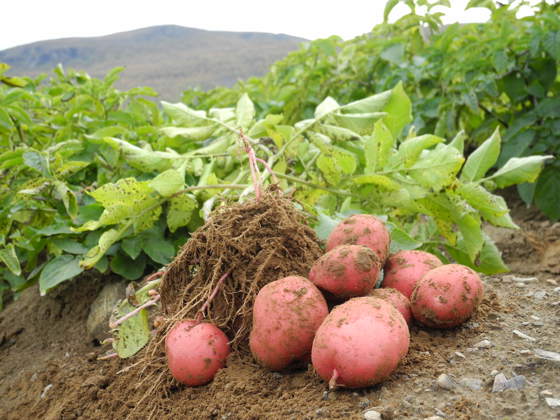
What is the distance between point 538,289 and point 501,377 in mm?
699

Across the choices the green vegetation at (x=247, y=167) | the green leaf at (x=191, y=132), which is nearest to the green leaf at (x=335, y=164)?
the green vegetation at (x=247, y=167)

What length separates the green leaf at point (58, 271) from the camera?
6.12ft

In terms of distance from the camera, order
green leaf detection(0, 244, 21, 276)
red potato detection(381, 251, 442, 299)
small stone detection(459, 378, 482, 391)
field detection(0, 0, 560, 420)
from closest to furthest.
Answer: small stone detection(459, 378, 482, 391) < field detection(0, 0, 560, 420) < red potato detection(381, 251, 442, 299) < green leaf detection(0, 244, 21, 276)

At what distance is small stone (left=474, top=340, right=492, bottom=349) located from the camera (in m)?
1.23

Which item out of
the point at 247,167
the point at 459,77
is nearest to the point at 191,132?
the point at 247,167

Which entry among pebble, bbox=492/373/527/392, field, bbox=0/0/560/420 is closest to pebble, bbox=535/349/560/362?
→ field, bbox=0/0/560/420

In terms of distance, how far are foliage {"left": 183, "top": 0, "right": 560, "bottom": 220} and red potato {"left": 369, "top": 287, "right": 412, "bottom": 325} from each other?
1.88 m

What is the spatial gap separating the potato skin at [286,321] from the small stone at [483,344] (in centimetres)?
37

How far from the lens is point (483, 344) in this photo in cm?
124

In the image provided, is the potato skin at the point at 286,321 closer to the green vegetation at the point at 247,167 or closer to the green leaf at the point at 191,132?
the green vegetation at the point at 247,167

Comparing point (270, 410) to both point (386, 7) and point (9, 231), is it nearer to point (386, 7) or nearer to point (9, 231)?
point (9, 231)

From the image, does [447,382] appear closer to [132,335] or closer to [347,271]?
[347,271]

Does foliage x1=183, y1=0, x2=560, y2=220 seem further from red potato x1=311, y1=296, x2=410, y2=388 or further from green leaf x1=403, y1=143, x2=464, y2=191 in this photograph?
red potato x1=311, y1=296, x2=410, y2=388

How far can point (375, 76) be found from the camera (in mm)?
3910
